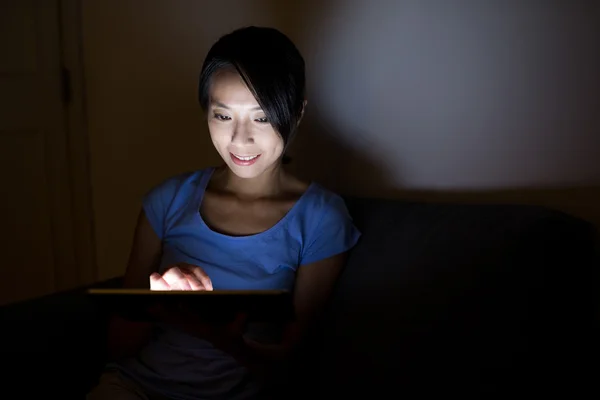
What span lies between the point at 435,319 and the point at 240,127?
0.52m

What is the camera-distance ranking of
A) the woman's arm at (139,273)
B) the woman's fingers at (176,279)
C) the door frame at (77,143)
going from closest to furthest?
the woman's fingers at (176,279)
the woman's arm at (139,273)
the door frame at (77,143)

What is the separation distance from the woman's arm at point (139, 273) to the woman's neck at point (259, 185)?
198mm

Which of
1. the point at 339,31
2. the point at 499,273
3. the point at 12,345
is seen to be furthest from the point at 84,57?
the point at 499,273

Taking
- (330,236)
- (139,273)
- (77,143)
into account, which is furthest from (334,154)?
(77,143)

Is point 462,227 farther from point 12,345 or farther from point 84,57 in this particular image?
point 84,57

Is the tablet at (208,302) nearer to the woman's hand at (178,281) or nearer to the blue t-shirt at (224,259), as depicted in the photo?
the woman's hand at (178,281)

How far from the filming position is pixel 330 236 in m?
1.32

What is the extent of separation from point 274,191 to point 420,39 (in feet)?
1.61

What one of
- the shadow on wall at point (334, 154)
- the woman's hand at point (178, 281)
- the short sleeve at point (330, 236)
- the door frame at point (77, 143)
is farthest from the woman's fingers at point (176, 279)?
the door frame at point (77, 143)

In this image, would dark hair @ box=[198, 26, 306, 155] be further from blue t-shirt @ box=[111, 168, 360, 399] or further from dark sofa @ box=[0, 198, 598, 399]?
dark sofa @ box=[0, 198, 598, 399]

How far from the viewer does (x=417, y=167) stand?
151 centimetres

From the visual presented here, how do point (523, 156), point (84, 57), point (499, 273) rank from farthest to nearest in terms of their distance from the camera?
point (84, 57), point (523, 156), point (499, 273)

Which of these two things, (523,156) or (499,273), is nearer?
(499,273)

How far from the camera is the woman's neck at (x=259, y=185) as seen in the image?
4.61 ft
